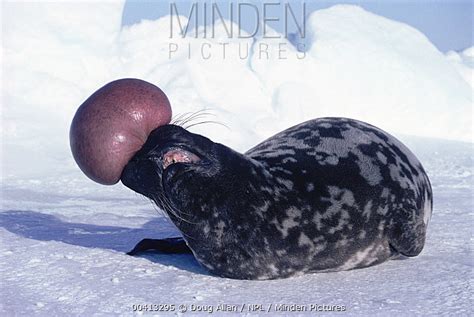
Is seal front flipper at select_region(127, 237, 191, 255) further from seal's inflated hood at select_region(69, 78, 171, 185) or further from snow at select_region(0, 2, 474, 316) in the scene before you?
seal's inflated hood at select_region(69, 78, 171, 185)

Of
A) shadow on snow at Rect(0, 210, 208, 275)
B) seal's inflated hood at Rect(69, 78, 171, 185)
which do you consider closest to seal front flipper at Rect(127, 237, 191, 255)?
shadow on snow at Rect(0, 210, 208, 275)

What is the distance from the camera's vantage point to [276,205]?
2.41 metres

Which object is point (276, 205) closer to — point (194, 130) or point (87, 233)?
point (87, 233)

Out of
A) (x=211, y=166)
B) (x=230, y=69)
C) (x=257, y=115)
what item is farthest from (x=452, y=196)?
(x=230, y=69)

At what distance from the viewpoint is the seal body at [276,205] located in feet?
7.79

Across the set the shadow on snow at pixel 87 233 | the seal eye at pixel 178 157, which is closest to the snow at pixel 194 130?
the shadow on snow at pixel 87 233

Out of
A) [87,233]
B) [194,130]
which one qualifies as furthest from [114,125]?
[194,130]

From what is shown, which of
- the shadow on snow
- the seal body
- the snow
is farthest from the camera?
the shadow on snow

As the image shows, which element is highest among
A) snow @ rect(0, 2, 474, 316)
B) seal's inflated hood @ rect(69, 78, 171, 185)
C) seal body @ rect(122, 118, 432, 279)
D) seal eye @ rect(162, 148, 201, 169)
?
seal's inflated hood @ rect(69, 78, 171, 185)

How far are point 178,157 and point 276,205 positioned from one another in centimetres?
39

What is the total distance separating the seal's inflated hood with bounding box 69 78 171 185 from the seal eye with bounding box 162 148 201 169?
0.33ft

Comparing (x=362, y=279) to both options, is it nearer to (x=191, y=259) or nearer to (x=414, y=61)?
(x=191, y=259)

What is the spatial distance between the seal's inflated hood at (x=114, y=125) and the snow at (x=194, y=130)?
1.41 ft

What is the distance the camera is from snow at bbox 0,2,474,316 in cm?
226
